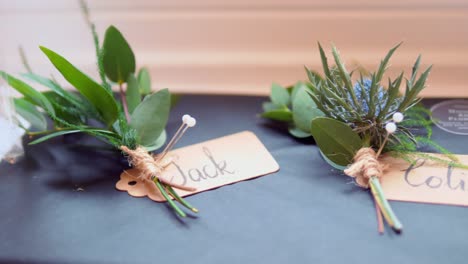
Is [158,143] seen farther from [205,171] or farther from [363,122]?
[363,122]

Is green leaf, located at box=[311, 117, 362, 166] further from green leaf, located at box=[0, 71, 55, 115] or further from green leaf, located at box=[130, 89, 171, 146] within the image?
green leaf, located at box=[0, 71, 55, 115]

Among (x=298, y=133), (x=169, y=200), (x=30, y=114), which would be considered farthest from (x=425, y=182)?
(x=30, y=114)

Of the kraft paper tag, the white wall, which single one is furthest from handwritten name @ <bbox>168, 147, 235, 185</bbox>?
the white wall

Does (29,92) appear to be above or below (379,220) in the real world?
above

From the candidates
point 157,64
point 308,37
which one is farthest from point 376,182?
point 157,64

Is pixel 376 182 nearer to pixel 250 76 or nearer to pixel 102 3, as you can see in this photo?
pixel 250 76
